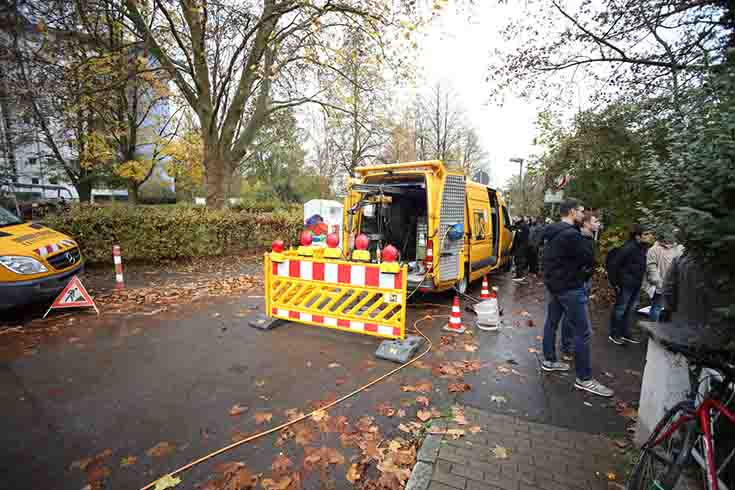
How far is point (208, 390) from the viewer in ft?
11.2

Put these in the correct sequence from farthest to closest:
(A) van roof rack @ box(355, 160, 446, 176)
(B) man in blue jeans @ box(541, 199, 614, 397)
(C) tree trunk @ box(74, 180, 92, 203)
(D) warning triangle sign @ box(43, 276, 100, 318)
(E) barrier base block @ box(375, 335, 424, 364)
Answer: (C) tree trunk @ box(74, 180, 92, 203)
(A) van roof rack @ box(355, 160, 446, 176)
(D) warning triangle sign @ box(43, 276, 100, 318)
(E) barrier base block @ box(375, 335, 424, 364)
(B) man in blue jeans @ box(541, 199, 614, 397)

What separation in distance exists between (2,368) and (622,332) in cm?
819

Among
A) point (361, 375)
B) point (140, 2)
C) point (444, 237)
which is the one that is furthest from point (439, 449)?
point (140, 2)

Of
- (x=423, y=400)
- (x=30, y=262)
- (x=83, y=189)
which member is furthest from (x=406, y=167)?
(x=83, y=189)

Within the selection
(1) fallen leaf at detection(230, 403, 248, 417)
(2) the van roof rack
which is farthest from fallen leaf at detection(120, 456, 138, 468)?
(2) the van roof rack

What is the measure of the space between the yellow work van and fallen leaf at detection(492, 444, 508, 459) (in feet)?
11.0

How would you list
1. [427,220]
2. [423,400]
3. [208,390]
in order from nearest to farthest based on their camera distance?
[423,400] → [208,390] → [427,220]

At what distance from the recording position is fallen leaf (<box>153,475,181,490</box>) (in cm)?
219

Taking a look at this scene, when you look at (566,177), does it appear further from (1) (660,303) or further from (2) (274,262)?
(2) (274,262)

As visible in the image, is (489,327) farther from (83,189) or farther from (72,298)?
(83,189)

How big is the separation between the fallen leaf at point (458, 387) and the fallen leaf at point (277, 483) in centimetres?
186

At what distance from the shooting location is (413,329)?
17.1 feet

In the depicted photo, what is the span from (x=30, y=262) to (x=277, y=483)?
5.29 meters

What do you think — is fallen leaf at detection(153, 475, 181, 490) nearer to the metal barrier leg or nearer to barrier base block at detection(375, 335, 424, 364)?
barrier base block at detection(375, 335, 424, 364)
